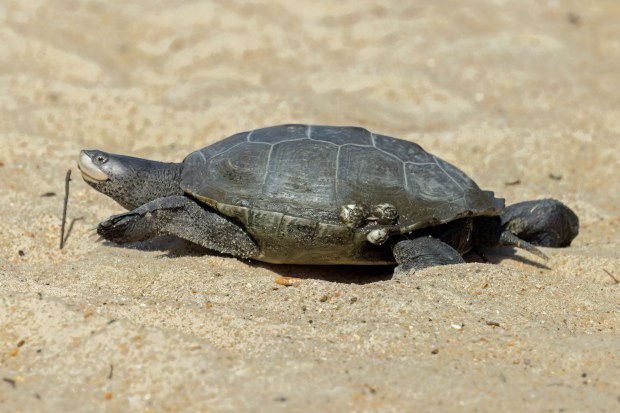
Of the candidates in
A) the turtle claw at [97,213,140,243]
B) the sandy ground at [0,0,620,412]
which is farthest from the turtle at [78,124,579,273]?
the sandy ground at [0,0,620,412]

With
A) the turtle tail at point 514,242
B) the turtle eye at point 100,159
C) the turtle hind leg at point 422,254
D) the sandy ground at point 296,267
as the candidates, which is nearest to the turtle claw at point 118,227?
the sandy ground at point 296,267

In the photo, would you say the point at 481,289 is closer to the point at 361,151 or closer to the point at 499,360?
the point at 499,360

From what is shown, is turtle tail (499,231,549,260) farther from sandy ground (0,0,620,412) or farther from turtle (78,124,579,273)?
sandy ground (0,0,620,412)

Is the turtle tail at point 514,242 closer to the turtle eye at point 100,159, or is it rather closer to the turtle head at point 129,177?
the turtle head at point 129,177

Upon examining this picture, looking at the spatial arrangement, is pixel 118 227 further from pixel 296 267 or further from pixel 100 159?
pixel 296 267

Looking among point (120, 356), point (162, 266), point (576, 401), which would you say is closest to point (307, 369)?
point (120, 356)

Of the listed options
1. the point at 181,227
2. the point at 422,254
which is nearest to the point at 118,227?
the point at 181,227
